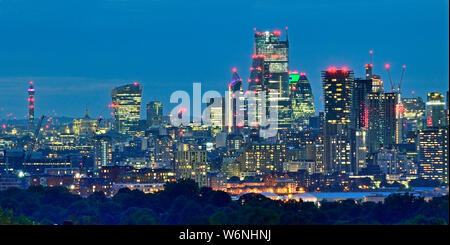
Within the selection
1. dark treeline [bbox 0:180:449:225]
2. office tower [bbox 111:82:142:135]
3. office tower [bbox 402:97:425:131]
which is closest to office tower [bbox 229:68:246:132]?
office tower [bbox 111:82:142:135]

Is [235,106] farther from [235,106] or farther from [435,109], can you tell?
[435,109]

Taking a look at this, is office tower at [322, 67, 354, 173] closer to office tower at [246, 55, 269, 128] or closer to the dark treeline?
office tower at [246, 55, 269, 128]

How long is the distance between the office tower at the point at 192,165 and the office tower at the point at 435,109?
856 inches

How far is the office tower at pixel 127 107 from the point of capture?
146 m

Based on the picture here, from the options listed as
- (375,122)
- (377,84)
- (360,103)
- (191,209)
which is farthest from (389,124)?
(191,209)

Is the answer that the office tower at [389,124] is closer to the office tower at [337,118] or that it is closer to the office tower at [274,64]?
the office tower at [337,118]

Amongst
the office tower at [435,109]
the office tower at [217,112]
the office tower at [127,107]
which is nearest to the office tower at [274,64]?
the office tower at [217,112]

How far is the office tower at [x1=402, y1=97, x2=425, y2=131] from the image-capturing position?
132 meters

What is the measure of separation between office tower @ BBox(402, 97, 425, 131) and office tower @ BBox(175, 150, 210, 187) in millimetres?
30692

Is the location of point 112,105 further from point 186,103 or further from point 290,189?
point 290,189

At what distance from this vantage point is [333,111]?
433 feet

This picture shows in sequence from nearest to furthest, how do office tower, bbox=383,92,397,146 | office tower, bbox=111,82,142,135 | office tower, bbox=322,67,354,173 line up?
office tower, bbox=322,67,354,173 → office tower, bbox=383,92,397,146 → office tower, bbox=111,82,142,135

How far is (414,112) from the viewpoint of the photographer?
136 m

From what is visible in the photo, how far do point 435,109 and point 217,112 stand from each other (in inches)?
1163
